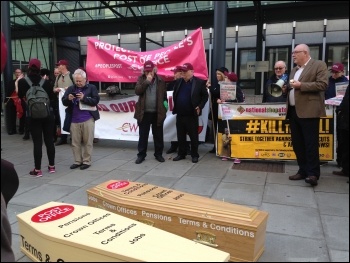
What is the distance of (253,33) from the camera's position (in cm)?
1412

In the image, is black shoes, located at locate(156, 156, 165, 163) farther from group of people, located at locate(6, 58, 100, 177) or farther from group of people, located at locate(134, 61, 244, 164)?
group of people, located at locate(6, 58, 100, 177)

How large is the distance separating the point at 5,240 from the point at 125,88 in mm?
10029

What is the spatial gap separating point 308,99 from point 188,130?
2419mm

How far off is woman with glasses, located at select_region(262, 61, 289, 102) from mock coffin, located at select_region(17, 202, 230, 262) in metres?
3.16

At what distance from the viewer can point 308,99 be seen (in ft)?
15.3

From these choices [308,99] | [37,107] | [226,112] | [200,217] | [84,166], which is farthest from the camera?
[226,112]

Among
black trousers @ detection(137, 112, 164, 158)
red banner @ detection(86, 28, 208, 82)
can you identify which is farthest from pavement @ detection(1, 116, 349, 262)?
red banner @ detection(86, 28, 208, 82)

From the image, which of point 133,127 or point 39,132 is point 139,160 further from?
point 39,132

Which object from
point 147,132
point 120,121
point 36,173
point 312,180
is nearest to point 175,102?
point 147,132

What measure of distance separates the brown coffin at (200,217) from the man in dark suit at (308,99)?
2.15 metres

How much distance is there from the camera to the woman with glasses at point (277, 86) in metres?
5.05

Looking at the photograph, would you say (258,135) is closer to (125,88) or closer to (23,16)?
(125,88)

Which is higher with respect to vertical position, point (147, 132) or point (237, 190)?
point (147, 132)

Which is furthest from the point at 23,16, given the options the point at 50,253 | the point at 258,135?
the point at 50,253
